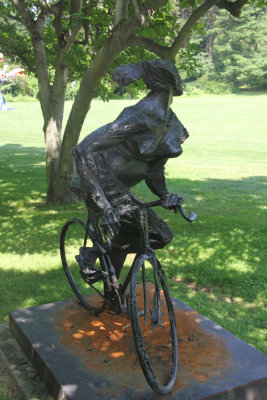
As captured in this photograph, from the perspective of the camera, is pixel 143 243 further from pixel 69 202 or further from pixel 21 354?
pixel 69 202

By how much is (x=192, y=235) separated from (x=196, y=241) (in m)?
0.41

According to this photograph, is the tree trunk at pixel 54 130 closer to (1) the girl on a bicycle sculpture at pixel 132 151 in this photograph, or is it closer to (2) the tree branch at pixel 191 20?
(2) the tree branch at pixel 191 20

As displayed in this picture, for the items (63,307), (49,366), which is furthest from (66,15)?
(49,366)

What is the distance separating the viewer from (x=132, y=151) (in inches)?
156

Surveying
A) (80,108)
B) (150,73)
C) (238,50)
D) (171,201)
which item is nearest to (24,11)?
(80,108)

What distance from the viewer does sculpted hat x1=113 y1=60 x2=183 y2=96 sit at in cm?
378

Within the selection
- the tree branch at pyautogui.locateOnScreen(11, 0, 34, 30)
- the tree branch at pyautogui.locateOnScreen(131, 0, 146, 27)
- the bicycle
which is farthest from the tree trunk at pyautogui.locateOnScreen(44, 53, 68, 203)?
the bicycle

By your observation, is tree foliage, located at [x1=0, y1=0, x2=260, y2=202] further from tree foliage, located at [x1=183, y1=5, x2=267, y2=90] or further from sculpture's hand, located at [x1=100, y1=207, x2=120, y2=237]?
tree foliage, located at [x1=183, y1=5, x2=267, y2=90]

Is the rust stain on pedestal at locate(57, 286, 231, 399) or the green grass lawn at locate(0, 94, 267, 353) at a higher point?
the rust stain on pedestal at locate(57, 286, 231, 399)

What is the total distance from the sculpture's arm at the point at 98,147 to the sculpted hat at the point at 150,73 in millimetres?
354

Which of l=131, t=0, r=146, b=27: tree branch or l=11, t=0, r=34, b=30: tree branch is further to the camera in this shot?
l=11, t=0, r=34, b=30: tree branch

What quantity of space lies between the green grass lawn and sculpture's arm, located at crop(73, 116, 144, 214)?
2.49 m

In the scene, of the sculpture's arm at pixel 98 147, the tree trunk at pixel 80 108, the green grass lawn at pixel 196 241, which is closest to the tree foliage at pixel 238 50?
the green grass lawn at pixel 196 241

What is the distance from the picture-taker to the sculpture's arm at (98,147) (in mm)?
3645
